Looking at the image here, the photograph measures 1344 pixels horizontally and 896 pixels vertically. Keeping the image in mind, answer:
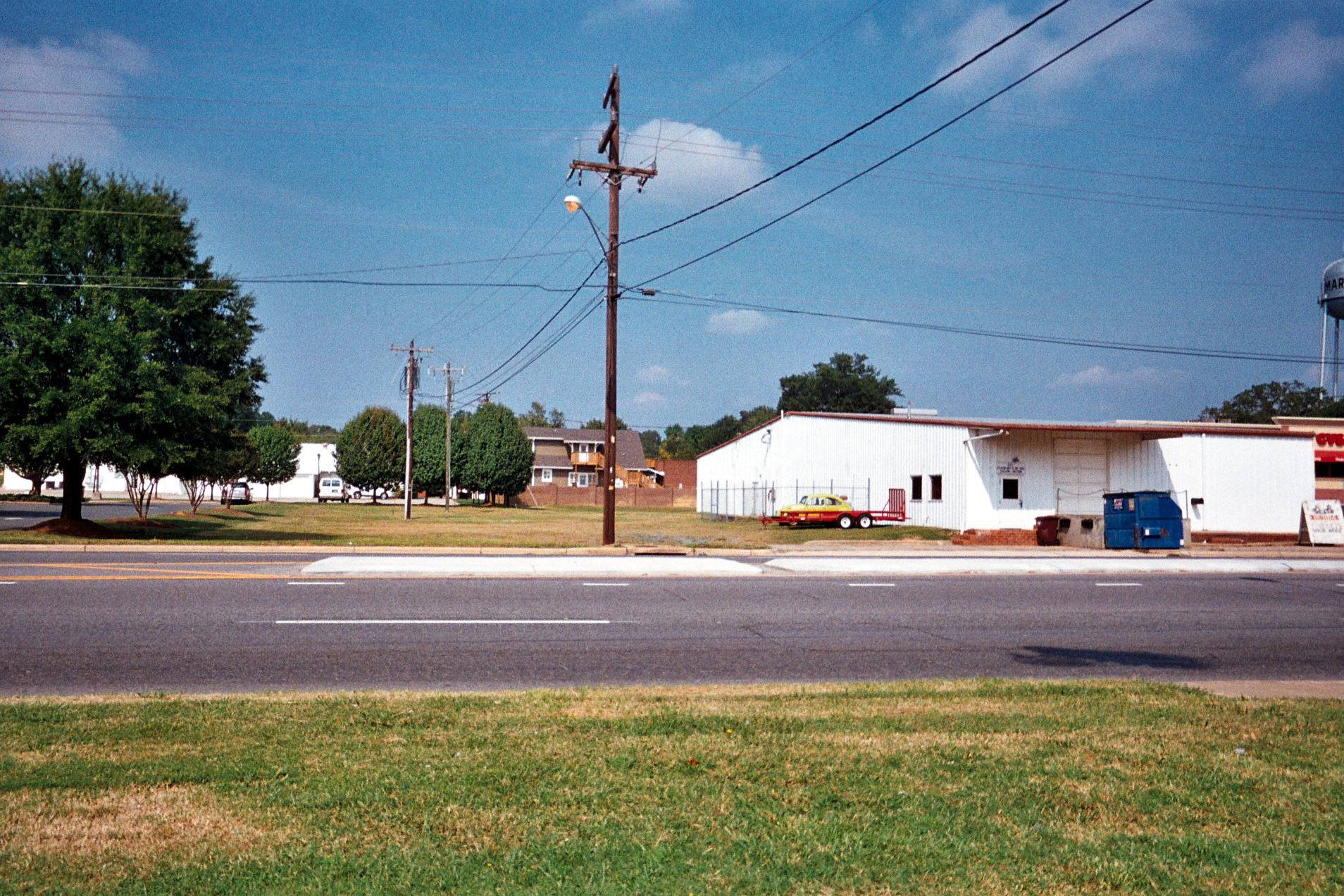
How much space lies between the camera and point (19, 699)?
6773mm

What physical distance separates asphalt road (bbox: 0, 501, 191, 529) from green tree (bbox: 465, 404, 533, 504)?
24080 millimetres

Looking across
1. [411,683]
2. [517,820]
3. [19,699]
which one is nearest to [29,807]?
[517,820]

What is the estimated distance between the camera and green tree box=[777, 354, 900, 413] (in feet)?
379

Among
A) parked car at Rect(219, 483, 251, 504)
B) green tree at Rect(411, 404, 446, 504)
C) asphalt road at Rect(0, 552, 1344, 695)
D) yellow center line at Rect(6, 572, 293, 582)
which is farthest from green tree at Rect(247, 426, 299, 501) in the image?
yellow center line at Rect(6, 572, 293, 582)

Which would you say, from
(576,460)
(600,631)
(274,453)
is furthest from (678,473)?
(600,631)

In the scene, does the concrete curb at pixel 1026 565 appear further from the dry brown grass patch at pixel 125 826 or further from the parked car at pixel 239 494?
the parked car at pixel 239 494

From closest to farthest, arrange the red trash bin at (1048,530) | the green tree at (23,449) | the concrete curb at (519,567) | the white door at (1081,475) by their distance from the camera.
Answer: the concrete curb at (519,567) → the green tree at (23,449) → the red trash bin at (1048,530) → the white door at (1081,475)

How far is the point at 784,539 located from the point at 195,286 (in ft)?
66.3

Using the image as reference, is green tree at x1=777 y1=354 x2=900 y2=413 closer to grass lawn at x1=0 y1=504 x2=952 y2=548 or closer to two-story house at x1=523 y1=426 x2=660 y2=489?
two-story house at x1=523 y1=426 x2=660 y2=489

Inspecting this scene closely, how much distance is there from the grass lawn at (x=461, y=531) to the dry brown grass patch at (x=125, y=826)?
67.1 ft

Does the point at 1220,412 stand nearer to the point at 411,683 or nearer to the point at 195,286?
the point at 195,286

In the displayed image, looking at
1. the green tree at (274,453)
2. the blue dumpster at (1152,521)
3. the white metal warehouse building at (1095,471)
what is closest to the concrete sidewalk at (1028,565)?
the blue dumpster at (1152,521)

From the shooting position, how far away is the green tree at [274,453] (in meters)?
83.1

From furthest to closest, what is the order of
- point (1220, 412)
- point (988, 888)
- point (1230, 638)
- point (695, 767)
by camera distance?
point (1220, 412)
point (1230, 638)
point (695, 767)
point (988, 888)
